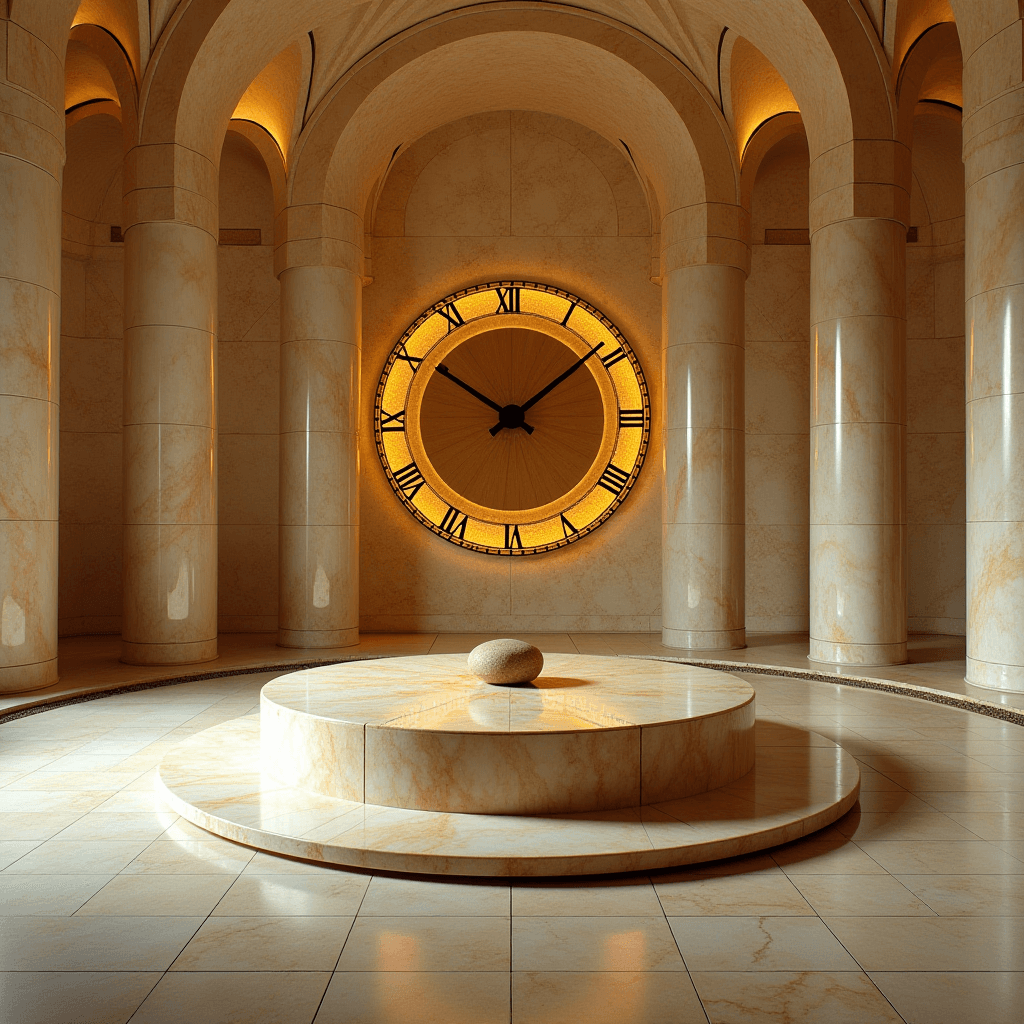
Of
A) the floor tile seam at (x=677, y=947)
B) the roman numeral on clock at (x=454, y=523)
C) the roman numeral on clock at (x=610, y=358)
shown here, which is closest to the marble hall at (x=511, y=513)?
the floor tile seam at (x=677, y=947)

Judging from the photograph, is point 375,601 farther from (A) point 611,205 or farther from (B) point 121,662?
(A) point 611,205

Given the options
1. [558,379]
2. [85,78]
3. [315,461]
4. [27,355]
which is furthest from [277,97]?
[27,355]

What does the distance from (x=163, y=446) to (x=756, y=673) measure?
645 cm

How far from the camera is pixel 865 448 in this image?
9664mm

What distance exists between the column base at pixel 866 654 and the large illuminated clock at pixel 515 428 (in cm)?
380

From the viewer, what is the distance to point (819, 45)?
962 centimetres

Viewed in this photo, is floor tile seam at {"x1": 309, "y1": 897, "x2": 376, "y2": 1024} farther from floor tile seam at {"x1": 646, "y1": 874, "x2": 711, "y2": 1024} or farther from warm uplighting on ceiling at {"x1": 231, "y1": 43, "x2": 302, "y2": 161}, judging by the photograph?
warm uplighting on ceiling at {"x1": 231, "y1": 43, "x2": 302, "y2": 161}

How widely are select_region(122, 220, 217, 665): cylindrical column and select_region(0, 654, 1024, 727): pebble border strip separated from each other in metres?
0.75

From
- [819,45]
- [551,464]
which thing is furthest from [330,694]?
[819,45]

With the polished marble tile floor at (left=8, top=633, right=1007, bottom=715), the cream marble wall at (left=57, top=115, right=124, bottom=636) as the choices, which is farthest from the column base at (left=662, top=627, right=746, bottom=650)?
the cream marble wall at (left=57, top=115, right=124, bottom=636)

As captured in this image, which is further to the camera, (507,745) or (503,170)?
(503,170)

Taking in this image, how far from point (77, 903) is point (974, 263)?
8484 mm

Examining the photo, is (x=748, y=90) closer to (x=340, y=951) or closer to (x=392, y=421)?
(x=392, y=421)

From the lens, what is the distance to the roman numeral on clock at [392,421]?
41.3 feet
